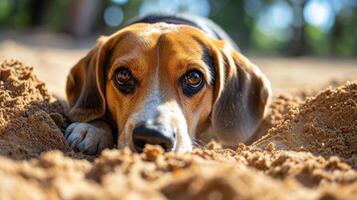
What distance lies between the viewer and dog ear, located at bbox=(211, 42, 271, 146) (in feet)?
15.3

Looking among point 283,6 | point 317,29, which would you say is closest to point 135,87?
point 283,6

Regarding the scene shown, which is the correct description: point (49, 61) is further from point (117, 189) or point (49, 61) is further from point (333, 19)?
point (333, 19)

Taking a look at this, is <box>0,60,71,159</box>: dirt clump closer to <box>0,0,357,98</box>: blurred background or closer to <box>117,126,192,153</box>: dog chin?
<box>117,126,192,153</box>: dog chin

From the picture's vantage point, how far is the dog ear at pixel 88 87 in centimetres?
456

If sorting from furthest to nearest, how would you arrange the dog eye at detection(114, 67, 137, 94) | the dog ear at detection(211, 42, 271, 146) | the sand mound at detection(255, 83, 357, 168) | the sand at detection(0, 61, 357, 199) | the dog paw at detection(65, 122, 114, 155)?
the dog ear at detection(211, 42, 271, 146) < the dog eye at detection(114, 67, 137, 94) < the dog paw at detection(65, 122, 114, 155) < the sand mound at detection(255, 83, 357, 168) < the sand at detection(0, 61, 357, 199)

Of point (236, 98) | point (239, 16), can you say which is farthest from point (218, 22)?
point (236, 98)

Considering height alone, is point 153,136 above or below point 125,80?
below

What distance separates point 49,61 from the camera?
33.4 ft

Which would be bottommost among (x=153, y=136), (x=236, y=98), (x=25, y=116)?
(x=25, y=116)

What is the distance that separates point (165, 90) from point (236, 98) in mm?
956

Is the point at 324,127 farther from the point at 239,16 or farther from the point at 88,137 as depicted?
the point at 239,16

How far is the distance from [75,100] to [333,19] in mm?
27154

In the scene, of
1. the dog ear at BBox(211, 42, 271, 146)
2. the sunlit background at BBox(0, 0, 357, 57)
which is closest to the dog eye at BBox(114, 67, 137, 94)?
the dog ear at BBox(211, 42, 271, 146)

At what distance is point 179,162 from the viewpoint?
8.65ft
